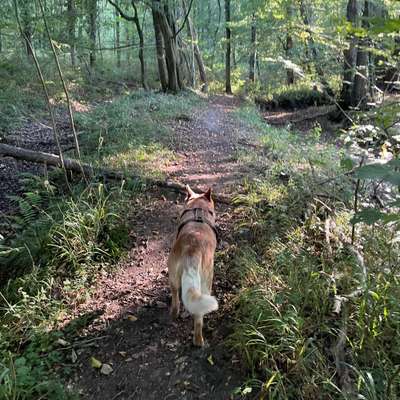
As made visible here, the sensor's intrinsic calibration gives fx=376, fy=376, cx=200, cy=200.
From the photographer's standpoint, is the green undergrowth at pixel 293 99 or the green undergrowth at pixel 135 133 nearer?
the green undergrowth at pixel 135 133

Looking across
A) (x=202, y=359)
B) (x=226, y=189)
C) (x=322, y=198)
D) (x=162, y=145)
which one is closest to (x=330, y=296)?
(x=202, y=359)

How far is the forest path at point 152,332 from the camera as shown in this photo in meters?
3.05

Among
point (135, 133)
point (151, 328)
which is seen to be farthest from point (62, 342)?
point (135, 133)

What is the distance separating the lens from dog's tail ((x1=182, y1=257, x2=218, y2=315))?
Answer: 2.64 m

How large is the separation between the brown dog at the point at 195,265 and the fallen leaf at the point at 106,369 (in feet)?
2.49

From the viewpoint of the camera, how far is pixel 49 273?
14.2 ft

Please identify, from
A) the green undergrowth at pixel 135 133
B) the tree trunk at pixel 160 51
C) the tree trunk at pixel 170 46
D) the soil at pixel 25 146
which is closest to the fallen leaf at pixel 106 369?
the green undergrowth at pixel 135 133

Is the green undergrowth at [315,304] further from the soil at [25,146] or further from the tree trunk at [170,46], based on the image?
the tree trunk at [170,46]

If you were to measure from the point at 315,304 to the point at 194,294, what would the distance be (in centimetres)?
119

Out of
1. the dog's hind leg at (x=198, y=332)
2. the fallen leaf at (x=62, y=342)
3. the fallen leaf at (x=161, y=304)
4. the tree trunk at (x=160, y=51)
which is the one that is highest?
the tree trunk at (x=160, y=51)

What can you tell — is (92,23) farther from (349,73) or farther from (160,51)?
(349,73)

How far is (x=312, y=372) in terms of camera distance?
277 centimetres

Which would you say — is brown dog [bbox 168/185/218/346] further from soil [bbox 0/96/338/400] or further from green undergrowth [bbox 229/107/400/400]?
green undergrowth [bbox 229/107/400/400]

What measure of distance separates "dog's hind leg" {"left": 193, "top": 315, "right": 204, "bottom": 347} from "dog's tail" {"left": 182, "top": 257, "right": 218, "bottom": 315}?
494 mm
